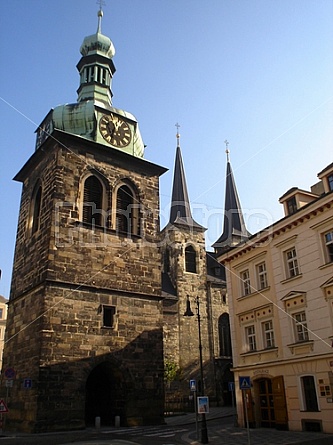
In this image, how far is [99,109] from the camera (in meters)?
25.0

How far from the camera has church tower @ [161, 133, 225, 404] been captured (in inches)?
1495

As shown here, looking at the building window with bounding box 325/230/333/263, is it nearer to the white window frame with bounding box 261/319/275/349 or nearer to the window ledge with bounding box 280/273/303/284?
the window ledge with bounding box 280/273/303/284

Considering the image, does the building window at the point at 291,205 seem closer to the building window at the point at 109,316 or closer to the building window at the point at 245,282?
the building window at the point at 245,282

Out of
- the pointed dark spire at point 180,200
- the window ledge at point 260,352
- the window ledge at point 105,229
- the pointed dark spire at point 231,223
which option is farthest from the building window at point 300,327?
the pointed dark spire at point 231,223

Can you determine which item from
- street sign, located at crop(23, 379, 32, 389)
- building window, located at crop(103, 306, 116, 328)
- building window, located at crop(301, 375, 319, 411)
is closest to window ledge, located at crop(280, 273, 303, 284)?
building window, located at crop(301, 375, 319, 411)

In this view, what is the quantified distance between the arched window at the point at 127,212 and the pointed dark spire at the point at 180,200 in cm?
2016

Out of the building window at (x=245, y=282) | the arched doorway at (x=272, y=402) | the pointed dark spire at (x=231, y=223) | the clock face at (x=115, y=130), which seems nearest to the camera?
the arched doorway at (x=272, y=402)

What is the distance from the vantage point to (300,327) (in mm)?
16391

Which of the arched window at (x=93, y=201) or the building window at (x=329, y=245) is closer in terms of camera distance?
the building window at (x=329, y=245)

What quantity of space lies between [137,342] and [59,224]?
6904 mm

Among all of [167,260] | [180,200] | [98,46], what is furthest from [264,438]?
[180,200]

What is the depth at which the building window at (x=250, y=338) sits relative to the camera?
1875cm

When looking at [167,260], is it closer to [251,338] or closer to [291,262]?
[251,338]

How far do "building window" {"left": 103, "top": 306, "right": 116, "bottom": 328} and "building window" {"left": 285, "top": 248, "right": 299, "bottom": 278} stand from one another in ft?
28.6
